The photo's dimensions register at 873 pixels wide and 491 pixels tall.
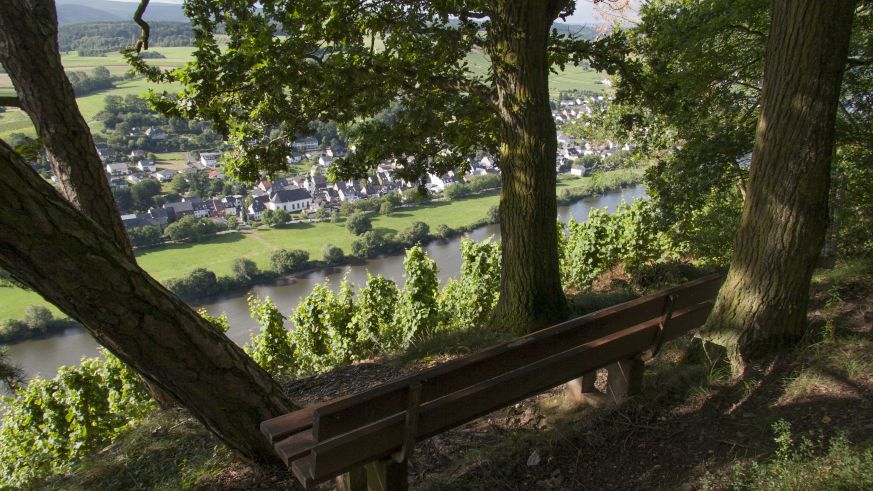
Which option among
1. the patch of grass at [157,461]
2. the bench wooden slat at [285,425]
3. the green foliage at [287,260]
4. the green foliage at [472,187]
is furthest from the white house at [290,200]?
the bench wooden slat at [285,425]

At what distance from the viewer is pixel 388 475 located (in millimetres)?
2805

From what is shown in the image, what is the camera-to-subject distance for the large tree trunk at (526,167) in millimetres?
5496

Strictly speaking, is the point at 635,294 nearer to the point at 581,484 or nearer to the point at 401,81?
the point at 401,81

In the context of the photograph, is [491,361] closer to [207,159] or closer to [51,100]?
[51,100]

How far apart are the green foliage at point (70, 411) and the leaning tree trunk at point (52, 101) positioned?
14.7 feet

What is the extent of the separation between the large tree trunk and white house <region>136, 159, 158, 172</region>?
39168 mm

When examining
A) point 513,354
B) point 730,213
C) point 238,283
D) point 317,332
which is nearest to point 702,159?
point 730,213

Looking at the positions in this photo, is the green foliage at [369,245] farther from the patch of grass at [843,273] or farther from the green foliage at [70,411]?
the patch of grass at [843,273]

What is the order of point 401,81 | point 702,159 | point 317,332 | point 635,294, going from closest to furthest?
point 401,81 → point 702,159 → point 635,294 → point 317,332

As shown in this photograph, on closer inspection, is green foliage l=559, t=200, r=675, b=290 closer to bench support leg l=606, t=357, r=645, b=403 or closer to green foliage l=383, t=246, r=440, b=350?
green foliage l=383, t=246, r=440, b=350

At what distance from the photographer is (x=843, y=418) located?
2.99 meters

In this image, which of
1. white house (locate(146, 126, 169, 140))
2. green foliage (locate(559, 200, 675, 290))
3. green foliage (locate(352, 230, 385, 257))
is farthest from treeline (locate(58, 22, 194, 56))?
green foliage (locate(559, 200, 675, 290))

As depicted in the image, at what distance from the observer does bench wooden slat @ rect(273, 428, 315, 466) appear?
8.08 ft

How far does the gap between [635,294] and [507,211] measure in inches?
125
